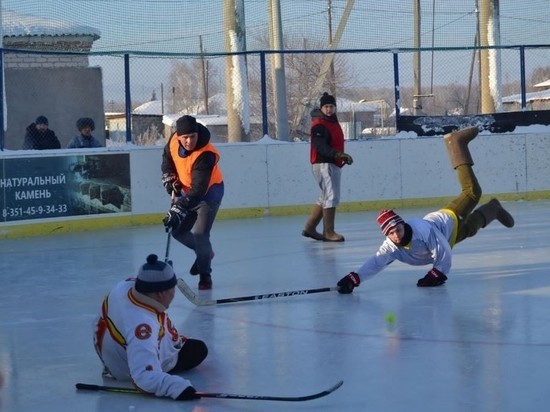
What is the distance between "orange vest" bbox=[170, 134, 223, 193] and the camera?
7.68 m

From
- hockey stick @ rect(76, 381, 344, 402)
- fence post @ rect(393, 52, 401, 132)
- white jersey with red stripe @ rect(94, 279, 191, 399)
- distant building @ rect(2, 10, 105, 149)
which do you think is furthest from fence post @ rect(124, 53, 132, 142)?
hockey stick @ rect(76, 381, 344, 402)

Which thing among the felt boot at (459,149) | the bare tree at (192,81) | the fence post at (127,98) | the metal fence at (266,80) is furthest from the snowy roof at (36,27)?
the felt boot at (459,149)

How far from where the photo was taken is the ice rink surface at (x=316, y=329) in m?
4.80

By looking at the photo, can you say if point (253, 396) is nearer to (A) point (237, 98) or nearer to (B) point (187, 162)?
(B) point (187, 162)

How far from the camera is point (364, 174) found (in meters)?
14.6

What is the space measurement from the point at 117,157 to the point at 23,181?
136 cm

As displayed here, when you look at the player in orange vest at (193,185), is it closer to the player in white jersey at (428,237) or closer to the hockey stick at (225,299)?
the hockey stick at (225,299)

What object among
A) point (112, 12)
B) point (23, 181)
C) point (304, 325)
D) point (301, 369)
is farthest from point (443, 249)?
point (112, 12)

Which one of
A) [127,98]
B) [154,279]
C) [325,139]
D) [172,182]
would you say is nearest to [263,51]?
[127,98]

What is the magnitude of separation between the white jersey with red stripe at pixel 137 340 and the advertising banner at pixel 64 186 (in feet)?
24.8

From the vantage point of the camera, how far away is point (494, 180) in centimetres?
1509

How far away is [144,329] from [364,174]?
10.2m

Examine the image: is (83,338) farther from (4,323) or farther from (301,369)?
(301,369)

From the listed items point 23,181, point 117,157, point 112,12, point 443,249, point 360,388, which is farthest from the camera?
point 112,12
